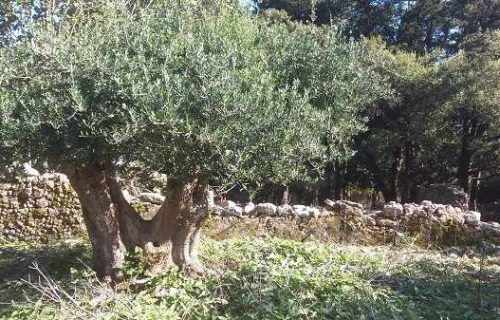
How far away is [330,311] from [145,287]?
222 cm

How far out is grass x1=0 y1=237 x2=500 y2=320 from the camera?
5.73 metres

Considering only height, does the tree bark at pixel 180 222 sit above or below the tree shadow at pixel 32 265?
above

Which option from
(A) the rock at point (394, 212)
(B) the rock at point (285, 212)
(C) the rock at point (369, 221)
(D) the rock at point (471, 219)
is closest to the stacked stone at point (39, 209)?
(B) the rock at point (285, 212)

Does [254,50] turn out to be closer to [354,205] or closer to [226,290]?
[226,290]

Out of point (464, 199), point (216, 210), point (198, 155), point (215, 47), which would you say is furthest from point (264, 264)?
point (464, 199)

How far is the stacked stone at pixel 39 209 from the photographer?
10.4 m

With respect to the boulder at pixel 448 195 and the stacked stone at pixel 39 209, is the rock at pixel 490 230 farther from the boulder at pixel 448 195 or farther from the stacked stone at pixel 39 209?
the stacked stone at pixel 39 209

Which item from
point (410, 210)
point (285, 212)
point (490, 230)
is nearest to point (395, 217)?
point (410, 210)

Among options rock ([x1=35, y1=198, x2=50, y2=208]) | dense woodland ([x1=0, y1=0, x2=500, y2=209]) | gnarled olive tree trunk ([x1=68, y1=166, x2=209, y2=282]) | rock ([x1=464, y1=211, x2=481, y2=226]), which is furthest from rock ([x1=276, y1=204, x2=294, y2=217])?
rock ([x1=35, y1=198, x2=50, y2=208])

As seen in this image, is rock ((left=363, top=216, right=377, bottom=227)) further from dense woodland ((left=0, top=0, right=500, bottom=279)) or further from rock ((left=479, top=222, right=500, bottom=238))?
dense woodland ((left=0, top=0, right=500, bottom=279))

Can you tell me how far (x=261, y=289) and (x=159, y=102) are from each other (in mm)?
2633

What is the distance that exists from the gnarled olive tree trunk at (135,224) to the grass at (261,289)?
0.22m

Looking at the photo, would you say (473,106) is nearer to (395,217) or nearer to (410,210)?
(410,210)

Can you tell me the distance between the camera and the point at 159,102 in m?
4.67
